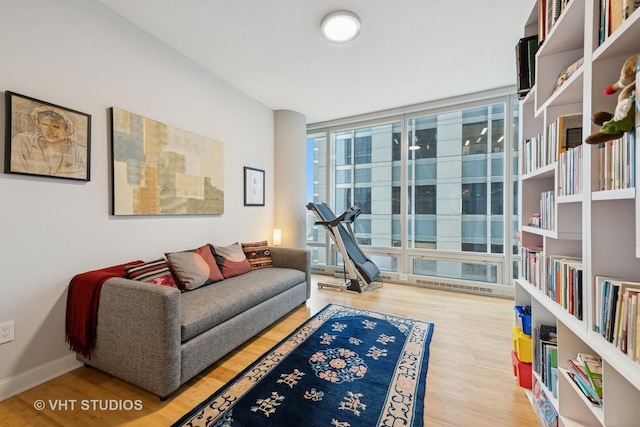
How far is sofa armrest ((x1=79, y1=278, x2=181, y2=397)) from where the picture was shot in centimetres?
153

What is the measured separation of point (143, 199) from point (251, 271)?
1.30m

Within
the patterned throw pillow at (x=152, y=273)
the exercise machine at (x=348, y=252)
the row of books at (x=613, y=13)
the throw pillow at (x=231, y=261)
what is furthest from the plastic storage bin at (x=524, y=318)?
the patterned throw pillow at (x=152, y=273)

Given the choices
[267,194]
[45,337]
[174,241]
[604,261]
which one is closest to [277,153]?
[267,194]

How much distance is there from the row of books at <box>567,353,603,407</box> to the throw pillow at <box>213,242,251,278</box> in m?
2.58

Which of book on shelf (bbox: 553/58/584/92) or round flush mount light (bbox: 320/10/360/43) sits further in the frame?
round flush mount light (bbox: 320/10/360/43)

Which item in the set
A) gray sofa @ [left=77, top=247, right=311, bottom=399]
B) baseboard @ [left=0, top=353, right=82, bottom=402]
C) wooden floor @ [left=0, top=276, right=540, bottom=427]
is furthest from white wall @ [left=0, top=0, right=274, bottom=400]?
gray sofa @ [left=77, top=247, right=311, bottom=399]

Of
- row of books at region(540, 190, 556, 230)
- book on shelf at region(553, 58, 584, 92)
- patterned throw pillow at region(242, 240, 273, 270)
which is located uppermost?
book on shelf at region(553, 58, 584, 92)

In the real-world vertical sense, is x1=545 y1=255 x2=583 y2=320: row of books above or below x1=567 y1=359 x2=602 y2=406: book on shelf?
above

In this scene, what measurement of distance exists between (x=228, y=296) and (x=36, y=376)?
1264mm

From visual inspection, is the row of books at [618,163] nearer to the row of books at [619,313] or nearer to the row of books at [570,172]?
the row of books at [570,172]

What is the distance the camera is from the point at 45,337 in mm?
1758

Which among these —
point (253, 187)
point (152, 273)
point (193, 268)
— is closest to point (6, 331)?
point (152, 273)

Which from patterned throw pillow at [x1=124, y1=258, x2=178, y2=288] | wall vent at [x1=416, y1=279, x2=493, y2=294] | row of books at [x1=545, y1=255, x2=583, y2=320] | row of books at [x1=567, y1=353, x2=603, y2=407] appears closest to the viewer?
row of books at [x1=567, y1=353, x2=603, y2=407]

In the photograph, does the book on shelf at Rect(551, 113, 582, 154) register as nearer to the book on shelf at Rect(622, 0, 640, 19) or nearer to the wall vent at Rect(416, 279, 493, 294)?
the book on shelf at Rect(622, 0, 640, 19)
